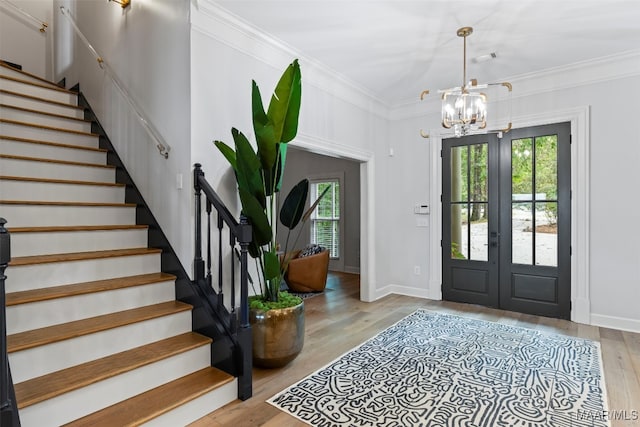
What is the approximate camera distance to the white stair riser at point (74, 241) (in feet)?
8.01

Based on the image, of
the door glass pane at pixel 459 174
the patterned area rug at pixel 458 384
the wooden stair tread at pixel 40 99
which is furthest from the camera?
the door glass pane at pixel 459 174

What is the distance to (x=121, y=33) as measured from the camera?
3529 millimetres

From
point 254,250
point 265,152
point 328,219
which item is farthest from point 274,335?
point 328,219

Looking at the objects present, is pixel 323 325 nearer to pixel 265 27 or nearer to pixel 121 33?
pixel 265 27

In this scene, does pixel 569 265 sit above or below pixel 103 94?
below

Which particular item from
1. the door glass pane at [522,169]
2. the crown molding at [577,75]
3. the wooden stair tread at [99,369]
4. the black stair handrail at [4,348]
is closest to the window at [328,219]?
the door glass pane at [522,169]

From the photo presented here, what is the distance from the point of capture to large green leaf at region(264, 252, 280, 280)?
8.39 ft

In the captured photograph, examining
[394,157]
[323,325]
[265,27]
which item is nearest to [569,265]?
[394,157]

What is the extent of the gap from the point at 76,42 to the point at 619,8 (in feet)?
19.1

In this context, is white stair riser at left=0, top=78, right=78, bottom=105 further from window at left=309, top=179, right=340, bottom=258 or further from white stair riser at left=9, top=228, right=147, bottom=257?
window at left=309, top=179, right=340, bottom=258

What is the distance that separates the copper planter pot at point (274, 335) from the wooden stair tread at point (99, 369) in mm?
363

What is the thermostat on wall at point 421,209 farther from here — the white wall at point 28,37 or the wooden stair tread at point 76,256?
the white wall at point 28,37

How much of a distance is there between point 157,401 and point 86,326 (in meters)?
0.64

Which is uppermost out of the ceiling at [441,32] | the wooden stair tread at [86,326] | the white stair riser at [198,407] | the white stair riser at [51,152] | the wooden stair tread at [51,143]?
the ceiling at [441,32]
